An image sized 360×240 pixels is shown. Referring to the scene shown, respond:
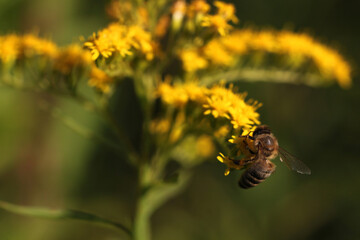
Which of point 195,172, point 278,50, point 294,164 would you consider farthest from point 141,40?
point 195,172

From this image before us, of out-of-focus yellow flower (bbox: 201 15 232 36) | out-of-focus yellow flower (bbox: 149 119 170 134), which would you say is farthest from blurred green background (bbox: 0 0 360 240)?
out-of-focus yellow flower (bbox: 201 15 232 36)

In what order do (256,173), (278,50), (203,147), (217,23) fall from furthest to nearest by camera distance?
(203,147) < (278,50) < (217,23) < (256,173)

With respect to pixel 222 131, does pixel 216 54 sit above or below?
above

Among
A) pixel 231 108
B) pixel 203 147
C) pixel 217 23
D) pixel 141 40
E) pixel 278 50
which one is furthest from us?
pixel 203 147

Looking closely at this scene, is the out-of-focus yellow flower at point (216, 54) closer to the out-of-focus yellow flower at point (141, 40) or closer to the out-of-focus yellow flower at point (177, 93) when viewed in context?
the out-of-focus yellow flower at point (177, 93)

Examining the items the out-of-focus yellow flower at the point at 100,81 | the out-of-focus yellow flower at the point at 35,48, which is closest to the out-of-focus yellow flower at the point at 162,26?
the out-of-focus yellow flower at the point at 100,81

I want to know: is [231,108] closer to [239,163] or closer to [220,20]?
[239,163]

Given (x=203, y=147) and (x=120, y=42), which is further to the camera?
A: (x=203, y=147)
